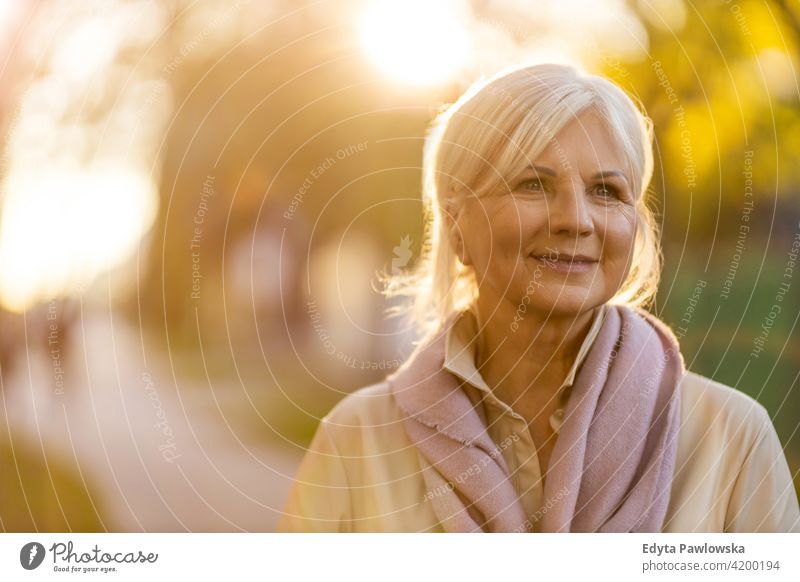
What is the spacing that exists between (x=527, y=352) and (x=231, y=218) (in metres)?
0.33

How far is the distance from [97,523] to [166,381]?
6.3 inches

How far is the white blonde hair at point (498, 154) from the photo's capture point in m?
0.69

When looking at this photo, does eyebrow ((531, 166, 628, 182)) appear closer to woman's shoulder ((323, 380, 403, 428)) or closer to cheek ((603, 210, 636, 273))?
cheek ((603, 210, 636, 273))

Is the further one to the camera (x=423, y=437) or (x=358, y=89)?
(x=358, y=89)

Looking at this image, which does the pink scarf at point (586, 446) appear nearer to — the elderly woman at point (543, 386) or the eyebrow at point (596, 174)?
the elderly woman at point (543, 386)

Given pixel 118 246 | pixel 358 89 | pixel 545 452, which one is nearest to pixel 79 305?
pixel 118 246

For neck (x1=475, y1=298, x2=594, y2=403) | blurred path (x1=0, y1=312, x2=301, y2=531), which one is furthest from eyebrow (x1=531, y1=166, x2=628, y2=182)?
blurred path (x1=0, y1=312, x2=301, y2=531)

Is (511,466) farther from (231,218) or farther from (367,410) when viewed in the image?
(231,218)

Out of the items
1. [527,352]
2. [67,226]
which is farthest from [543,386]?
[67,226]

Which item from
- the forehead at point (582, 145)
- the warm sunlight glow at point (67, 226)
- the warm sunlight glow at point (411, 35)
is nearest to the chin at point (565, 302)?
the forehead at point (582, 145)

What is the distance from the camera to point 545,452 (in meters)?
0.75
